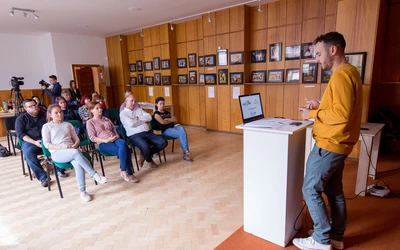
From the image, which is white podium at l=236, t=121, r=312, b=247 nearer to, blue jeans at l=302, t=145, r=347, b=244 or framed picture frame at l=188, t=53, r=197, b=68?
blue jeans at l=302, t=145, r=347, b=244

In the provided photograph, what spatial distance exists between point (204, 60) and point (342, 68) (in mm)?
5241

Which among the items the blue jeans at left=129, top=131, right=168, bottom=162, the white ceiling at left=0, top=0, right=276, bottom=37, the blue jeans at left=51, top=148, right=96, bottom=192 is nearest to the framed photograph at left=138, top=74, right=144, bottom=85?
the white ceiling at left=0, top=0, right=276, bottom=37

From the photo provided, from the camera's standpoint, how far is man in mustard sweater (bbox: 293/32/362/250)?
5.38 feet

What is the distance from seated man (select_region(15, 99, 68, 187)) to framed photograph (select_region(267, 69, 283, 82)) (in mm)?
4721

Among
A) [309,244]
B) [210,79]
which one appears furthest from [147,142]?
[210,79]

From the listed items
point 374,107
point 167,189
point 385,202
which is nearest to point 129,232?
point 167,189

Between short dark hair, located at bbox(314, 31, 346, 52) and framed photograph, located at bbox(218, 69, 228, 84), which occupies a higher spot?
short dark hair, located at bbox(314, 31, 346, 52)

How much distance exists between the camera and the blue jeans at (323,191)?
Result: 178 cm

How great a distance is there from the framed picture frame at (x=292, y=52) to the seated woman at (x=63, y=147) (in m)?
4.54

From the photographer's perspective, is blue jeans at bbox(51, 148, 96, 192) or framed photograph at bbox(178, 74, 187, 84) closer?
blue jeans at bbox(51, 148, 96, 192)

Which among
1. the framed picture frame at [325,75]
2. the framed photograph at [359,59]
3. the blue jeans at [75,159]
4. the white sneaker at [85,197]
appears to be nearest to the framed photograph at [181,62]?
the framed picture frame at [325,75]

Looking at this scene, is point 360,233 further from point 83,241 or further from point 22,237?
point 22,237

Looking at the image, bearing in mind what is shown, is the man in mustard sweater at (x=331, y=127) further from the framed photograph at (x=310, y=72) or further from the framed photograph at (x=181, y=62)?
the framed photograph at (x=181, y=62)

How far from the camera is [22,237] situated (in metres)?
2.42
